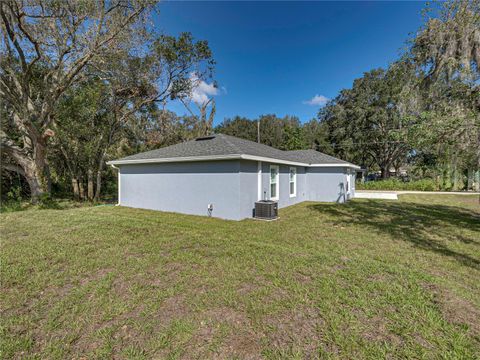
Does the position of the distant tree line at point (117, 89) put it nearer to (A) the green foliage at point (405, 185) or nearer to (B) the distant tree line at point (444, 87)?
(B) the distant tree line at point (444, 87)

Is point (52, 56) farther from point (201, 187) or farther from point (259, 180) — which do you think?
point (259, 180)

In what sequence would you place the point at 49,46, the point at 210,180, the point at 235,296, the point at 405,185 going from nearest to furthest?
the point at 235,296 → the point at 210,180 → the point at 49,46 → the point at 405,185

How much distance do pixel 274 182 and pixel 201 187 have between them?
3.28 meters

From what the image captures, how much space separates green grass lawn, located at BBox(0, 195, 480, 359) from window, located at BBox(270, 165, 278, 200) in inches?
160

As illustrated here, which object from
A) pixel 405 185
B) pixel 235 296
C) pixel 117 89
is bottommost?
pixel 235 296

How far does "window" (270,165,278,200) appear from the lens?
9.52 m

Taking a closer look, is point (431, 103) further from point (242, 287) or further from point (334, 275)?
point (242, 287)

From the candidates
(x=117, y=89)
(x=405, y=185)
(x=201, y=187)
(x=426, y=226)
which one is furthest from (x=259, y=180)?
(x=405, y=185)

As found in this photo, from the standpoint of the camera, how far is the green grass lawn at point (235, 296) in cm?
217

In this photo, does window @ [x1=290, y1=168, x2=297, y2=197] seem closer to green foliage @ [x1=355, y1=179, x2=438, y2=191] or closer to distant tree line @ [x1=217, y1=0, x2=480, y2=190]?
distant tree line @ [x1=217, y1=0, x2=480, y2=190]

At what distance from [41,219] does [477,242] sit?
481 inches

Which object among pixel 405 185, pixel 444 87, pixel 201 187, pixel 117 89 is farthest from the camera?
pixel 405 185

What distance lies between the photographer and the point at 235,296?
295cm

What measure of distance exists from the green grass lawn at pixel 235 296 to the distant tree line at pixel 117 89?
154 inches
